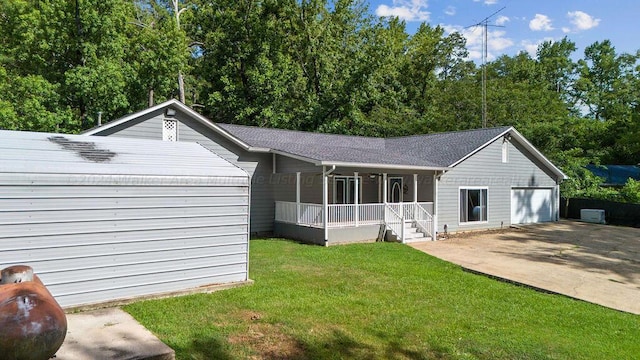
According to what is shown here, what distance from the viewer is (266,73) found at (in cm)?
2572

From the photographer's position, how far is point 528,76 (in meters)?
42.0

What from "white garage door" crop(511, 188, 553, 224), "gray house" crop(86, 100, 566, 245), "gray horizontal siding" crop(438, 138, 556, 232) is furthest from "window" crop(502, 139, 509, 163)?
"white garage door" crop(511, 188, 553, 224)

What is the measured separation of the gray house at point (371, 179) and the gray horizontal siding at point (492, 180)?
0.14ft

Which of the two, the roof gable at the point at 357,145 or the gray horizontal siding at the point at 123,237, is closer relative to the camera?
the gray horizontal siding at the point at 123,237

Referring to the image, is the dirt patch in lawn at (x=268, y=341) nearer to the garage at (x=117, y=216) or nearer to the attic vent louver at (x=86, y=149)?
the garage at (x=117, y=216)

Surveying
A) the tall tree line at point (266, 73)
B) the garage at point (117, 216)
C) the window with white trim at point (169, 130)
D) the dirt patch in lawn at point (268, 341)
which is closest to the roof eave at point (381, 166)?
the window with white trim at point (169, 130)

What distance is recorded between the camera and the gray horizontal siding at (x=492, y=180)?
1639 centimetres

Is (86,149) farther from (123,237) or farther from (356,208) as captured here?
(356,208)

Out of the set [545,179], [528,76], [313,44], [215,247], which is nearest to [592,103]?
[528,76]

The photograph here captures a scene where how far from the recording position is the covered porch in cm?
1319

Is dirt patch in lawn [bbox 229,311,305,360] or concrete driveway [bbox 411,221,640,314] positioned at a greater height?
dirt patch in lawn [bbox 229,311,305,360]

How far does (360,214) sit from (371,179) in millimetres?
3816

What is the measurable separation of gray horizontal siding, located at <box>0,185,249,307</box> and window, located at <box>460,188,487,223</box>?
12063mm

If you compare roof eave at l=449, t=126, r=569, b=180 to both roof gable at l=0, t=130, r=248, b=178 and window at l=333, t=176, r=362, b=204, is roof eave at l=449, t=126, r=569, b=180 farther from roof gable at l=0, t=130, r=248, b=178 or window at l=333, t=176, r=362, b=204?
roof gable at l=0, t=130, r=248, b=178
